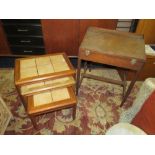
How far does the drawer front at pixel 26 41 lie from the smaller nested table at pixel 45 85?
0.72 meters

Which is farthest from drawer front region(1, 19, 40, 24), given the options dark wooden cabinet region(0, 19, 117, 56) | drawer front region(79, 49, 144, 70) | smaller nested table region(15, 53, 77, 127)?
drawer front region(79, 49, 144, 70)

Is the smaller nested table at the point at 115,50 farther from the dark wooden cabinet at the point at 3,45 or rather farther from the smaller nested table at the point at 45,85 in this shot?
the dark wooden cabinet at the point at 3,45

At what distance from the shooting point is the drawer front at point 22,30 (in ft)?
6.70

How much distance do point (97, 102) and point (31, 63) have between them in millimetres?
897

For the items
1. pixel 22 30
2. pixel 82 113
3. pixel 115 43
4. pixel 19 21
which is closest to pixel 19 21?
pixel 19 21

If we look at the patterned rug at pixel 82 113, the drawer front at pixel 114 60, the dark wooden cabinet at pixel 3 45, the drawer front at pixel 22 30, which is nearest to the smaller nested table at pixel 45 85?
the drawer front at pixel 114 60

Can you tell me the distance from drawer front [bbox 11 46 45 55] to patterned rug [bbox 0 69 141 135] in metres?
0.41

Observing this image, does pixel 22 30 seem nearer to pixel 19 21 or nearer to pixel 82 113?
pixel 19 21

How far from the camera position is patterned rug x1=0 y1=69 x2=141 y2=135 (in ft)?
5.46

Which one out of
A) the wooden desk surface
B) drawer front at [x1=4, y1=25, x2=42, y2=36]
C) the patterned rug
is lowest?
the patterned rug

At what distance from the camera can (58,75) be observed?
4.58 feet

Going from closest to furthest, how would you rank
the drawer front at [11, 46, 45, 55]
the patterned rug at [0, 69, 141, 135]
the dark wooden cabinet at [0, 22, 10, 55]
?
the patterned rug at [0, 69, 141, 135], the dark wooden cabinet at [0, 22, 10, 55], the drawer front at [11, 46, 45, 55]

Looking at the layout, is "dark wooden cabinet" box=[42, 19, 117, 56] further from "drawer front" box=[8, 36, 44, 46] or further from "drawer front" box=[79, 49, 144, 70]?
"drawer front" box=[79, 49, 144, 70]

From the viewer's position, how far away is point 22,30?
208 cm
